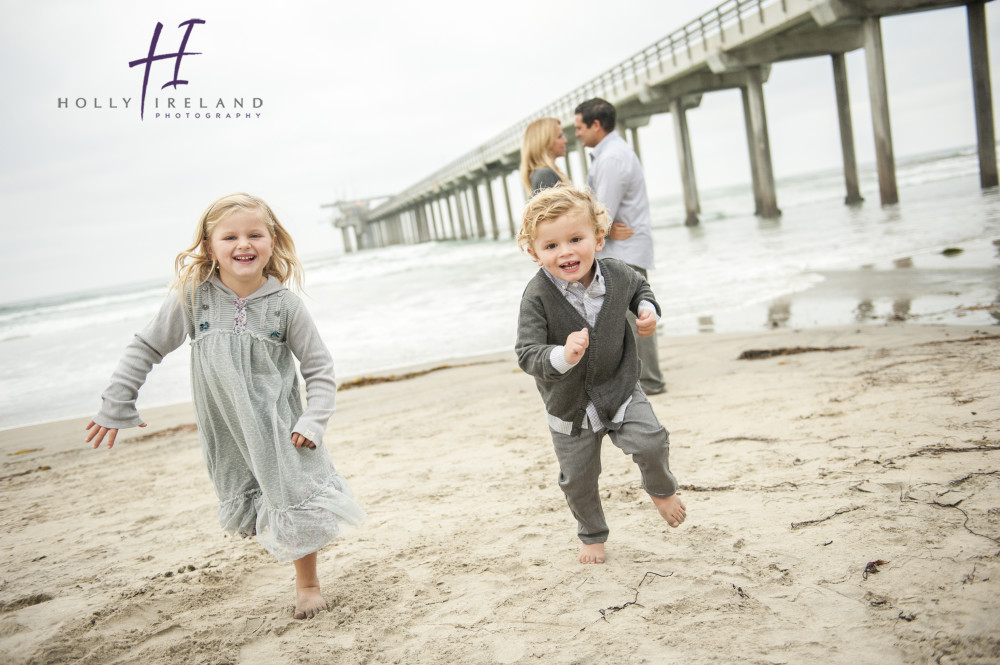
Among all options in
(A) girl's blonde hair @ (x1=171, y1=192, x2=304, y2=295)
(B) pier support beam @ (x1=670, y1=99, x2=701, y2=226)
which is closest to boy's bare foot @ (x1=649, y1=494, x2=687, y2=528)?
(A) girl's blonde hair @ (x1=171, y1=192, x2=304, y2=295)

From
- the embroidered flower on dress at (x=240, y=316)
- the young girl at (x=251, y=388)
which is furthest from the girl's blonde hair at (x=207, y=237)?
the embroidered flower on dress at (x=240, y=316)

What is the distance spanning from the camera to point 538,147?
164 inches

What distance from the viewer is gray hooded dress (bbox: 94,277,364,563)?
213cm

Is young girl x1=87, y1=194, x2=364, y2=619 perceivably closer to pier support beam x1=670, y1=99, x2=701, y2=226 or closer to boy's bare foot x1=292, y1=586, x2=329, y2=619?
boy's bare foot x1=292, y1=586, x2=329, y2=619

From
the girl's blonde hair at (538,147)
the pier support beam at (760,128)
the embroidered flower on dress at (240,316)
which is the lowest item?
the embroidered flower on dress at (240,316)

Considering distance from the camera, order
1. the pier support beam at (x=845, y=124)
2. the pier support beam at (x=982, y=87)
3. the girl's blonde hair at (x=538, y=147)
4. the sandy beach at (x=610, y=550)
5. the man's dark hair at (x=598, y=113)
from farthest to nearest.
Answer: the pier support beam at (x=845, y=124) → the pier support beam at (x=982, y=87) → the man's dark hair at (x=598, y=113) → the girl's blonde hair at (x=538, y=147) → the sandy beach at (x=610, y=550)

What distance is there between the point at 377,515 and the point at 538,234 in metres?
1.50

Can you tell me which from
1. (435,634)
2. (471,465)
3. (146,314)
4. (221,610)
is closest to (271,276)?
(221,610)

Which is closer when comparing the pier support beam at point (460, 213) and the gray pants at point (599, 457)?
the gray pants at point (599, 457)

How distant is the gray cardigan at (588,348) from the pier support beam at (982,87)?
18121 mm

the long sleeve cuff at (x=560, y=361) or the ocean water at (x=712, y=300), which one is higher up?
the long sleeve cuff at (x=560, y=361)

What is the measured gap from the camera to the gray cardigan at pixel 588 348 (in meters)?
2.18

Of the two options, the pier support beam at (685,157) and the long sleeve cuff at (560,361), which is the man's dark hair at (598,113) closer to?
the long sleeve cuff at (560,361)

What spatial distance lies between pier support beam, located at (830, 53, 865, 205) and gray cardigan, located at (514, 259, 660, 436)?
64.1ft
